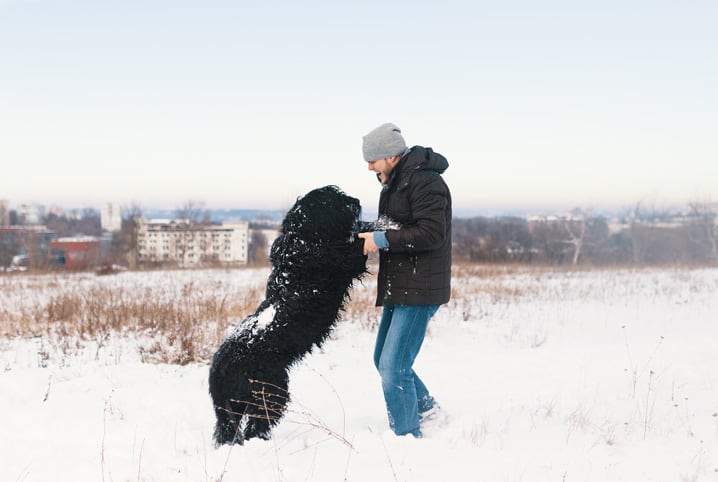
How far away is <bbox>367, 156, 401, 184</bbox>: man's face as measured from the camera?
3.13m

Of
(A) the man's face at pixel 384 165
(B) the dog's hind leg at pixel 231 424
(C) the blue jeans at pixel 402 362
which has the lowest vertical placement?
(B) the dog's hind leg at pixel 231 424

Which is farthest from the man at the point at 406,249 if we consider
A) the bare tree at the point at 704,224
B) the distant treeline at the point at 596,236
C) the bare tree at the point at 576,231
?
the bare tree at the point at 576,231

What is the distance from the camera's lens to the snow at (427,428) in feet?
8.94

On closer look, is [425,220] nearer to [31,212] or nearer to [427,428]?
[427,428]

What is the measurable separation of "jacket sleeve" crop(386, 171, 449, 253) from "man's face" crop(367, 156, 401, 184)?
0.26m

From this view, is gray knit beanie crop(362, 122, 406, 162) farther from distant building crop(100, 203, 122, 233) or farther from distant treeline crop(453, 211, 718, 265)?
distant building crop(100, 203, 122, 233)

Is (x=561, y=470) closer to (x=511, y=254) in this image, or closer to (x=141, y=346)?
(x=141, y=346)

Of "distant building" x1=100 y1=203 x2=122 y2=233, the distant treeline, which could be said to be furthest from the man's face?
"distant building" x1=100 y1=203 x2=122 y2=233

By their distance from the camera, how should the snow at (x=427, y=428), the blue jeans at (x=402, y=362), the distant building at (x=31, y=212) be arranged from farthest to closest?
the distant building at (x=31, y=212) → the blue jeans at (x=402, y=362) → the snow at (x=427, y=428)

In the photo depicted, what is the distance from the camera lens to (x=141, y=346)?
592 cm

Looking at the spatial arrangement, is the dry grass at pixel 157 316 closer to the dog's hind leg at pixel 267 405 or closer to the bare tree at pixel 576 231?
the dog's hind leg at pixel 267 405

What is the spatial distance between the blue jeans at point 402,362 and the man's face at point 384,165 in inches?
34.6

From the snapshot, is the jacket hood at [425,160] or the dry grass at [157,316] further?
the dry grass at [157,316]

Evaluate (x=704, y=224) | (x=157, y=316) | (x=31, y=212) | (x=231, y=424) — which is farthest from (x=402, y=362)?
(x=31, y=212)
